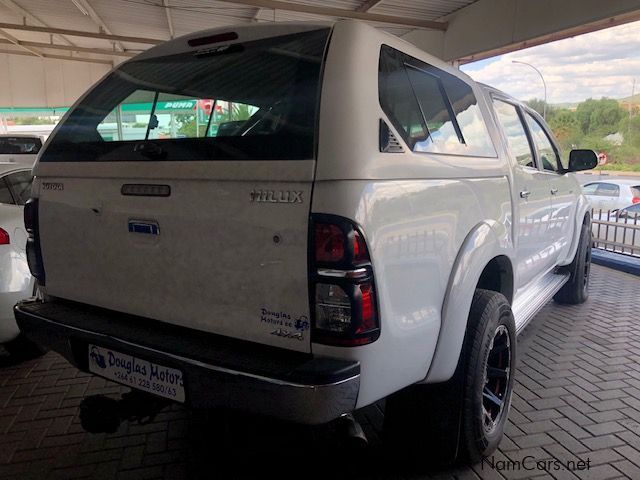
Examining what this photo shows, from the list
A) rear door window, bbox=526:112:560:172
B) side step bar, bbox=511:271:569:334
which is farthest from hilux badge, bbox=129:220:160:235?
rear door window, bbox=526:112:560:172

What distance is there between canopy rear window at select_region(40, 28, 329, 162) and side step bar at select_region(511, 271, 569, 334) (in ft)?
6.55

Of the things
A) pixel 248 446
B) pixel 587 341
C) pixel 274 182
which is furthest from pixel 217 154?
pixel 587 341

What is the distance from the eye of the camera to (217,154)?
6.13 feet

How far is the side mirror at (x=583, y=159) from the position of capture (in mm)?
4219

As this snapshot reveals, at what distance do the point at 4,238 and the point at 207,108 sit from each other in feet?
6.83

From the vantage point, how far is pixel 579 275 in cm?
514

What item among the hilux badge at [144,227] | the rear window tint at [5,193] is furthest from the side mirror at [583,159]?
the rear window tint at [5,193]

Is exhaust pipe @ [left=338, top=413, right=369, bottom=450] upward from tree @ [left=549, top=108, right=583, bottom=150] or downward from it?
downward

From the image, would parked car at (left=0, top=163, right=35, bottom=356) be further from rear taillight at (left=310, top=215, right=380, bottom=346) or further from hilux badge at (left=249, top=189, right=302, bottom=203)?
rear taillight at (left=310, top=215, right=380, bottom=346)

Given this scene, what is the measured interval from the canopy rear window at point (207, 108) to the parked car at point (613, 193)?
44.2 feet

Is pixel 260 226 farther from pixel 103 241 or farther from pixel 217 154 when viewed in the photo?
pixel 103 241

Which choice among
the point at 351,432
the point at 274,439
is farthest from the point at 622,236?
the point at 351,432

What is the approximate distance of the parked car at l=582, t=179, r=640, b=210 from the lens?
45.0ft

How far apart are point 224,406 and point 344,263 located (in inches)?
26.3
